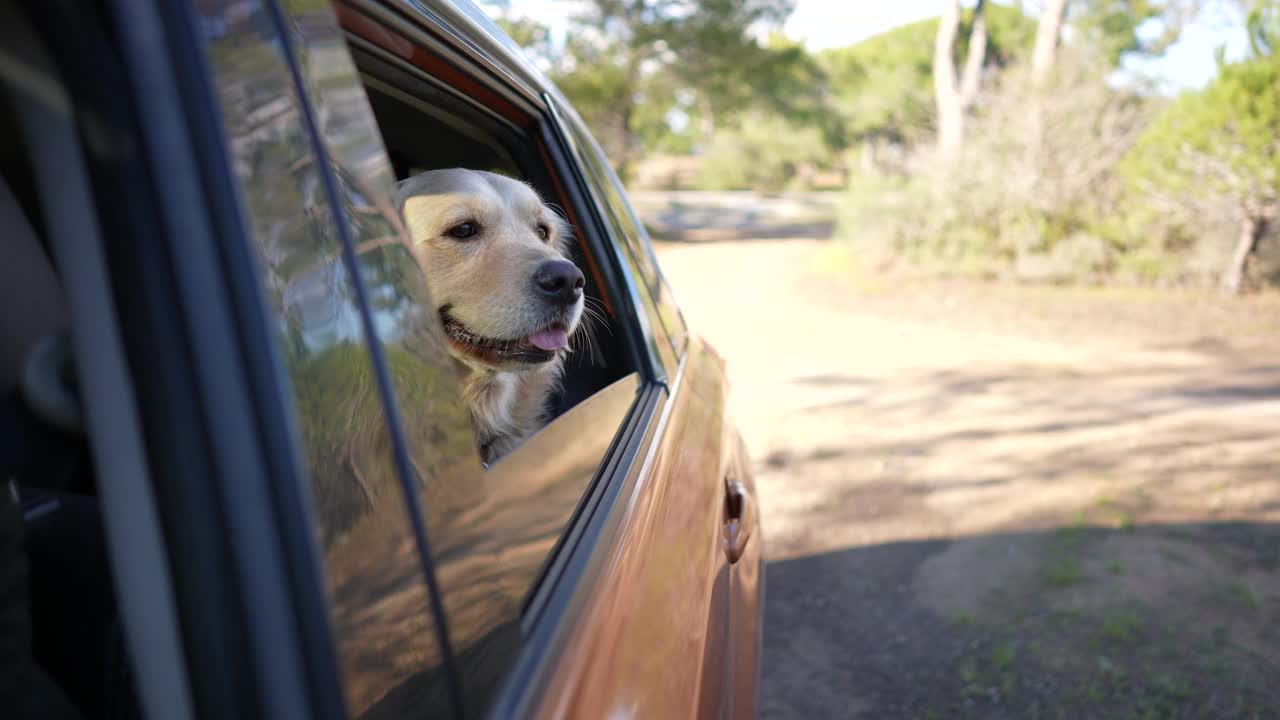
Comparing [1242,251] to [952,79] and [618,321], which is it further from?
[618,321]

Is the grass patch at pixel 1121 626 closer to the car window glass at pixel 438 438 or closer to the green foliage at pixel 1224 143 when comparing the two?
the car window glass at pixel 438 438

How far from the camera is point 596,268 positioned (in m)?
2.69

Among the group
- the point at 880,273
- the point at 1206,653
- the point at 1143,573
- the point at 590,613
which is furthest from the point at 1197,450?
the point at 880,273

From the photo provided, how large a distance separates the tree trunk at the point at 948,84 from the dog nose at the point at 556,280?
16960 mm

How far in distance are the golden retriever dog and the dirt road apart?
195cm

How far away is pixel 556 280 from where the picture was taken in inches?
93.2

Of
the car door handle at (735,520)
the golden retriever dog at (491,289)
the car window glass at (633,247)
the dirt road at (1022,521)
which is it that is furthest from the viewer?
the dirt road at (1022,521)

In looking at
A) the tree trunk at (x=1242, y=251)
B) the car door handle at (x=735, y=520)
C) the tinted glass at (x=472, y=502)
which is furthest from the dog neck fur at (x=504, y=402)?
the tree trunk at (x=1242, y=251)

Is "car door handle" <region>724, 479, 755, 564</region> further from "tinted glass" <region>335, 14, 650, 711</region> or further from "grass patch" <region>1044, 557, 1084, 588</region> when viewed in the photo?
"grass patch" <region>1044, 557, 1084, 588</region>

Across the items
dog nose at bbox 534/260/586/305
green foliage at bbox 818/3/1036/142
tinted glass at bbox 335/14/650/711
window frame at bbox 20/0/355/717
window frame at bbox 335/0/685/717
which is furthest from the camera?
green foliage at bbox 818/3/1036/142

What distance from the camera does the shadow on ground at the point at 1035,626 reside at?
327cm

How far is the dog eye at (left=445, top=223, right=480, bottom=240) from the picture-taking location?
2.41 meters

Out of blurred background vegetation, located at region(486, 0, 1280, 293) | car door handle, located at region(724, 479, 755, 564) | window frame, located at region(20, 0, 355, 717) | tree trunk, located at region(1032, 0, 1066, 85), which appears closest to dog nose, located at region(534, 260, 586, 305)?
car door handle, located at region(724, 479, 755, 564)

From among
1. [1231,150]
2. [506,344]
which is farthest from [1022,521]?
[1231,150]
